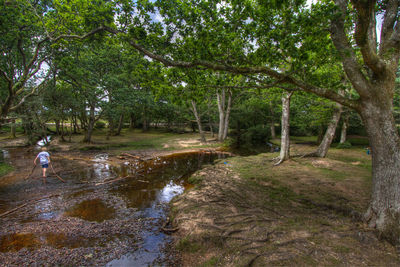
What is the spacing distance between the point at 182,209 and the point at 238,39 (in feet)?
21.2

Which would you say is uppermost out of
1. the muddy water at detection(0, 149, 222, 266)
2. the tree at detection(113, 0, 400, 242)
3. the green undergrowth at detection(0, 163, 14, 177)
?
the tree at detection(113, 0, 400, 242)

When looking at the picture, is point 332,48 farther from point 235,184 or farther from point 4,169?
point 4,169

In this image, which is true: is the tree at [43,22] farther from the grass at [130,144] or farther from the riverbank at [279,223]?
the grass at [130,144]

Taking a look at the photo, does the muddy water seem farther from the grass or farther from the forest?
the grass

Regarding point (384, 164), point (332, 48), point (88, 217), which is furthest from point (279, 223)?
point (88, 217)

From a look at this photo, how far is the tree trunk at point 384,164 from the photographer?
437cm

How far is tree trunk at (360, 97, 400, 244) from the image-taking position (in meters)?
4.37

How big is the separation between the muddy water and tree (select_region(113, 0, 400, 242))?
17.8ft

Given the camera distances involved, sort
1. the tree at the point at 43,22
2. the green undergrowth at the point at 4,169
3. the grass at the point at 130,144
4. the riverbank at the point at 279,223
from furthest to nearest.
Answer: the grass at the point at 130,144 < the green undergrowth at the point at 4,169 < the tree at the point at 43,22 < the riverbank at the point at 279,223

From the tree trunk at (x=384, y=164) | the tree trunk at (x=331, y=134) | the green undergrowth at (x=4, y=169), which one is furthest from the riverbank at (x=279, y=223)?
the green undergrowth at (x=4, y=169)

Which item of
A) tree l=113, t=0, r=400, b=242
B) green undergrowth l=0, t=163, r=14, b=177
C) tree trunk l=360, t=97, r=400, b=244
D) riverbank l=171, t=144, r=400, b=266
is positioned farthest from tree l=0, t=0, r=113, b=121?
tree trunk l=360, t=97, r=400, b=244

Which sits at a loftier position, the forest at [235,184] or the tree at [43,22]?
the tree at [43,22]

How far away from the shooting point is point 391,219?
171 inches

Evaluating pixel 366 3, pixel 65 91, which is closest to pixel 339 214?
pixel 366 3
